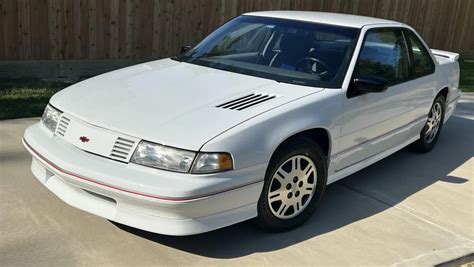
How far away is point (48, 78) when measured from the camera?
26.4ft

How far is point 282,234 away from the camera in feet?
12.6

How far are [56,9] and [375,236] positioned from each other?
6.09m

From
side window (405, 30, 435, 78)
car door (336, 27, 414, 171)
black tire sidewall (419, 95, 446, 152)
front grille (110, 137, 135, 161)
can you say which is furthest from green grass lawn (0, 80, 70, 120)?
black tire sidewall (419, 95, 446, 152)

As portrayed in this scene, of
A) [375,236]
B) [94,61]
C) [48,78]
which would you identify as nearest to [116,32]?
[94,61]

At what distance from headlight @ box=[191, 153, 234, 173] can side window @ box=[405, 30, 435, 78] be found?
291 cm

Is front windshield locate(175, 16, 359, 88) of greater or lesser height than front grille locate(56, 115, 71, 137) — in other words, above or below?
above

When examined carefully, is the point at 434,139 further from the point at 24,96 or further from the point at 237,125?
the point at 24,96

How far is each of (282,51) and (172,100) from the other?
1319 mm

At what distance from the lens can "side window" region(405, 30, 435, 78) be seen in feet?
17.7

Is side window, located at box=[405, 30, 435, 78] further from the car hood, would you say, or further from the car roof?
the car hood

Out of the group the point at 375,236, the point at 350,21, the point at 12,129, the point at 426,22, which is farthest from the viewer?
the point at 426,22

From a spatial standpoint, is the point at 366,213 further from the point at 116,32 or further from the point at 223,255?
the point at 116,32

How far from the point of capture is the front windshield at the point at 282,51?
4.29 metres

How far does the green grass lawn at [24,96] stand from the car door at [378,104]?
12.5ft
